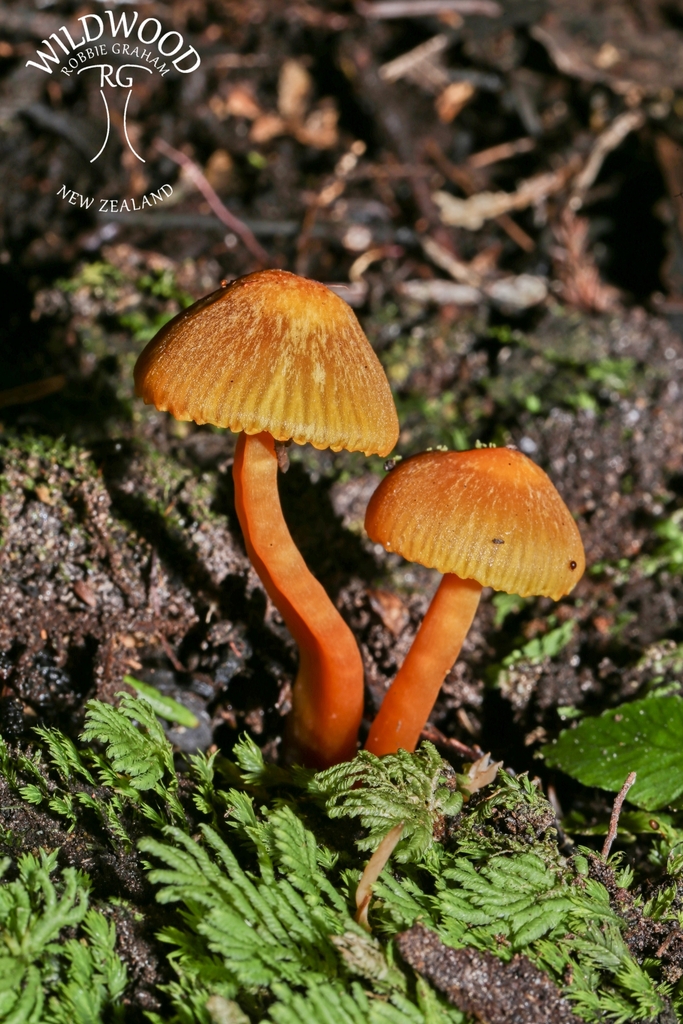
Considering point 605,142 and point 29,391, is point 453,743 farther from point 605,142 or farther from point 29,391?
point 605,142

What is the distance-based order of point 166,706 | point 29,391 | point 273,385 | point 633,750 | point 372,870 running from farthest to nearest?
point 29,391 → point 166,706 → point 633,750 → point 273,385 → point 372,870

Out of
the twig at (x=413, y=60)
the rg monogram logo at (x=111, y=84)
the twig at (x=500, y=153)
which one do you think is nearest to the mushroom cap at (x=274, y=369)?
the rg monogram logo at (x=111, y=84)

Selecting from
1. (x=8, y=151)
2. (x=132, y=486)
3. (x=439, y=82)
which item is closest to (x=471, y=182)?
(x=439, y=82)

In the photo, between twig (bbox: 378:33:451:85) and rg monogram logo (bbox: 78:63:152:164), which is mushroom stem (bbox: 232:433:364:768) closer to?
rg monogram logo (bbox: 78:63:152:164)

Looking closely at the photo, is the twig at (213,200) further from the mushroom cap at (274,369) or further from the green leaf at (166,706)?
the green leaf at (166,706)

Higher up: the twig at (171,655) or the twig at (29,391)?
the twig at (29,391)

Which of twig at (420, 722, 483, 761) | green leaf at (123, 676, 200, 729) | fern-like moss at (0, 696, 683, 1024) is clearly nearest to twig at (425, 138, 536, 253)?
twig at (420, 722, 483, 761)

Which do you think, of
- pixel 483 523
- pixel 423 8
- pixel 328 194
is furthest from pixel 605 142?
pixel 483 523

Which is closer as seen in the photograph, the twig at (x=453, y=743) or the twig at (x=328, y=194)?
the twig at (x=453, y=743)
